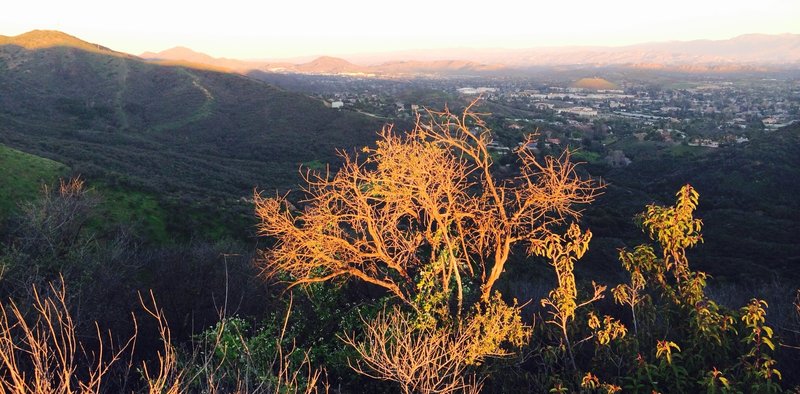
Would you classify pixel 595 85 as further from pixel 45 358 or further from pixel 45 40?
pixel 45 358

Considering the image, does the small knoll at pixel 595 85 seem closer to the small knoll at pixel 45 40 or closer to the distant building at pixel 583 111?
the distant building at pixel 583 111

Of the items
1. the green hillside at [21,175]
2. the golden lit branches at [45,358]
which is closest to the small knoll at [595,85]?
the green hillside at [21,175]

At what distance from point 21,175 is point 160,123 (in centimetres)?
4111

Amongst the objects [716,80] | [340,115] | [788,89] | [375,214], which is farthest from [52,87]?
[716,80]

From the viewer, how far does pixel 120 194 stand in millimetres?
26328

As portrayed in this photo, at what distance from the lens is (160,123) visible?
2502 inches

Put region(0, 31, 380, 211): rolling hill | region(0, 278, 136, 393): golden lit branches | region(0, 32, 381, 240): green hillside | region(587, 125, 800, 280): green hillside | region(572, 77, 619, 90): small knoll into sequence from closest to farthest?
region(0, 278, 136, 393): golden lit branches < region(587, 125, 800, 280): green hillside < region(0, 32, 381, 240): green hillside < region(0, 31, 380, 211): rolling hill < region(572, 77, 619, 90): small knoll

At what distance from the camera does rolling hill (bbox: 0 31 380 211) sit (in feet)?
126

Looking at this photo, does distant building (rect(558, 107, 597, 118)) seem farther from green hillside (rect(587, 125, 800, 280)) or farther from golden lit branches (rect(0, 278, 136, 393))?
golden lit branches (rect(0, 278, 136, 393))

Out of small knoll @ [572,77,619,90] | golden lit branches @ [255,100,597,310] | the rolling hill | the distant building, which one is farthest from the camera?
small knoll @ [572,77,619,90]

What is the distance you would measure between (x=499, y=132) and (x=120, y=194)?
43802 millimetres

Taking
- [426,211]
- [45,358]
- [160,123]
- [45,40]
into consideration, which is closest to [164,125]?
[160,123]

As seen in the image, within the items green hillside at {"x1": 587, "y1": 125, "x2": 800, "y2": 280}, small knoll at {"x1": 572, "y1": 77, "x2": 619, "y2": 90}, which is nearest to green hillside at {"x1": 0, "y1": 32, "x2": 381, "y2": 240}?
green hillside at {"x1": 587, "y1": 125, "x2": 800, "y2": 280}

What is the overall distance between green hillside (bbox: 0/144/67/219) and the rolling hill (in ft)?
4.85
